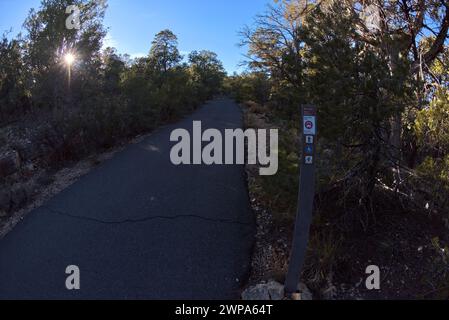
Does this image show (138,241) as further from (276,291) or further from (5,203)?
(5,203)

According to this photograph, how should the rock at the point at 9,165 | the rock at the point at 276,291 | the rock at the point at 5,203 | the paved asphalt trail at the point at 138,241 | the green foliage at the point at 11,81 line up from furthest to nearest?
the green foliage at the point at 11,81, the rock at the point at 9,165, the rock at the point at 5,203, the paved asphalt trail at the point at 138,241, the rock at the point at 276,291

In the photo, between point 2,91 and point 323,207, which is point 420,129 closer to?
point 323,207

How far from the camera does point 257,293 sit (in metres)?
3.43

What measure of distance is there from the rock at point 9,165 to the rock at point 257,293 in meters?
8.85

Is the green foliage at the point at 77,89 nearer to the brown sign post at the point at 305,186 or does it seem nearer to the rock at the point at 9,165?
the rock at the point at 9,165

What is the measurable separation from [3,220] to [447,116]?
7185 mm

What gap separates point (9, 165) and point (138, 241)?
7.43m

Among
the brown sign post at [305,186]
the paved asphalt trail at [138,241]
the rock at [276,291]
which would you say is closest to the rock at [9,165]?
the paved asphalt trail at [138,241]

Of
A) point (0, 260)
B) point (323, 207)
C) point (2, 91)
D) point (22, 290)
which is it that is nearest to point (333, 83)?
point (323, 207)

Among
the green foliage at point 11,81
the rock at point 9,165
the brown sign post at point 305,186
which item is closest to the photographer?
the brown sign post at point 305,186

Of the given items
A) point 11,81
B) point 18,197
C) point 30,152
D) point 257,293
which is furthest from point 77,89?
point 257,293

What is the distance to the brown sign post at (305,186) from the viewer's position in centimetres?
291

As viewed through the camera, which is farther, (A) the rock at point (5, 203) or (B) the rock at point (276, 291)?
(A) the rock at point (5, 203)

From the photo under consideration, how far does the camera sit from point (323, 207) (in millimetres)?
4676
